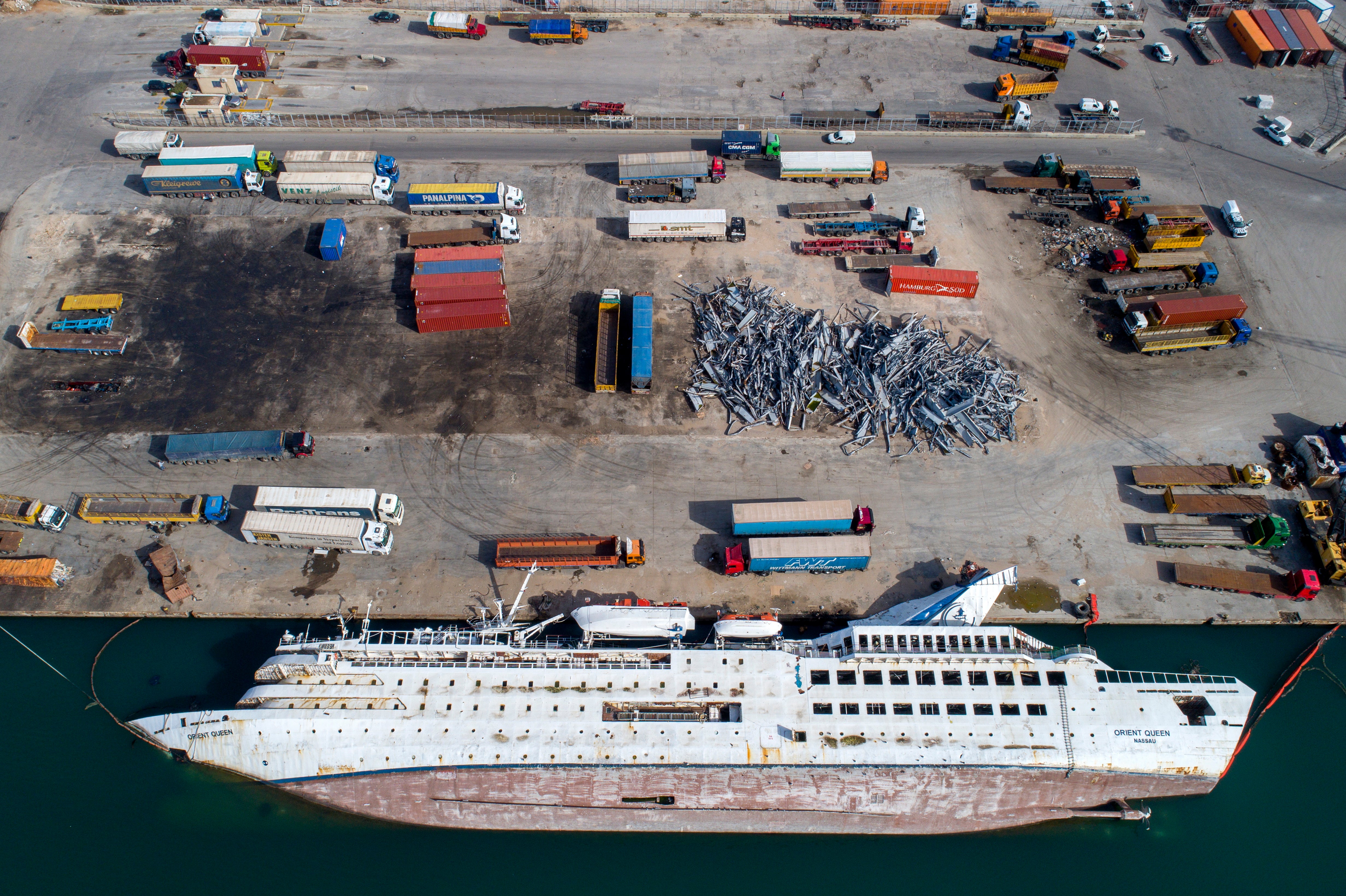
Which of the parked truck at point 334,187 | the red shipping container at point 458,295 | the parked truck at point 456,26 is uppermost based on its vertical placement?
the parked truck at point 456,26

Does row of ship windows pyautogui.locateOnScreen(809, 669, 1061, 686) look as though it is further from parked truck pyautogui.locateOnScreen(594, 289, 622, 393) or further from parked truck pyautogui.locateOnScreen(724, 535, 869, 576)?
parked truck pyautogui.locateOnScreen(594, 289, 622, 393)

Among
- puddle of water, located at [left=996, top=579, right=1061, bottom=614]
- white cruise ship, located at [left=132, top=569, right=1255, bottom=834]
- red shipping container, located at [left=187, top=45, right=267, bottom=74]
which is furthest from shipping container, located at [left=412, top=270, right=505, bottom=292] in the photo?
puddle of water, located at [left=996, top=579, right=1061, bottom=614]

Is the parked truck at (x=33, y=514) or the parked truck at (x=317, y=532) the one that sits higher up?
the parked truck at (x=317, y=532)

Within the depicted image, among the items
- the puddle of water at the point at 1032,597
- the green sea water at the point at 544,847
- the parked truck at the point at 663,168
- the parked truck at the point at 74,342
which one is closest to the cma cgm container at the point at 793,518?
the puddle of water at the point at 1032,597

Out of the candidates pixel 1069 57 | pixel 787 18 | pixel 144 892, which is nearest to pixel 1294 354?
pixel 1069 57

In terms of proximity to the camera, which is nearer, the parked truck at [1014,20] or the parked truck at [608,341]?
the parked truck at [608,341]

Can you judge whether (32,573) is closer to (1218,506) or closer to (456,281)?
(456,281)

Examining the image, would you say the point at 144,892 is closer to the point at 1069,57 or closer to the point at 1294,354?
the point at 1294,354

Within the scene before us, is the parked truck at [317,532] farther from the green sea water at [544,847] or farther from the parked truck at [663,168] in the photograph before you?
the parked truck at [663,168]
